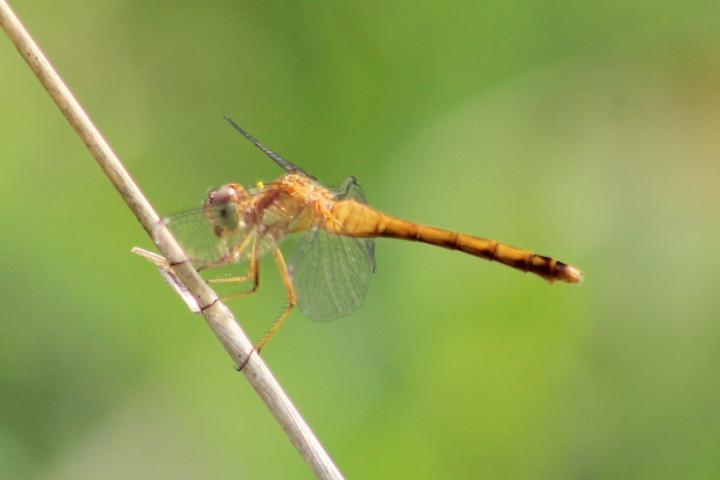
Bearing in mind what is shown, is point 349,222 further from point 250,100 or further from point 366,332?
point 250,100

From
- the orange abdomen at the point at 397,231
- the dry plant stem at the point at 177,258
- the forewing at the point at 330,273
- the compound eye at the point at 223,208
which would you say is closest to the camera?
the dry plant stem at the point at 177,258

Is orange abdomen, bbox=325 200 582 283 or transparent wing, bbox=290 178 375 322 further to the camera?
orange abdomen, bbox=325 200 582 283

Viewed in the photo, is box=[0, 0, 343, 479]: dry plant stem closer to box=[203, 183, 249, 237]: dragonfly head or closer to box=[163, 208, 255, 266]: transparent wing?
box=[163, 208, 255, 266]: transparent wing

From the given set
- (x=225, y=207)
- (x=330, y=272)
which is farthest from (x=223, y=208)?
(x=330, y=272)

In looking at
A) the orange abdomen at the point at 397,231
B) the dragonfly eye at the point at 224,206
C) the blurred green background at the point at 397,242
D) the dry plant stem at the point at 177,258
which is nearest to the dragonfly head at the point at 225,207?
the dragonfly eye at the point at 224,206

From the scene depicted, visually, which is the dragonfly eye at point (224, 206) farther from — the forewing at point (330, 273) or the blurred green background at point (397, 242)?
the blurred green background at point (397, 242)

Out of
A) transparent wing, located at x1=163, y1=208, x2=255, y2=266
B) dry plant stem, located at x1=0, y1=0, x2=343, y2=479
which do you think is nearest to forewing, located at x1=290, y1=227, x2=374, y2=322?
transparent wing, located at x1=163, y1=208, x2=255, y2=266

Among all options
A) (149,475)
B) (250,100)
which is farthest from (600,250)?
(149,475)
